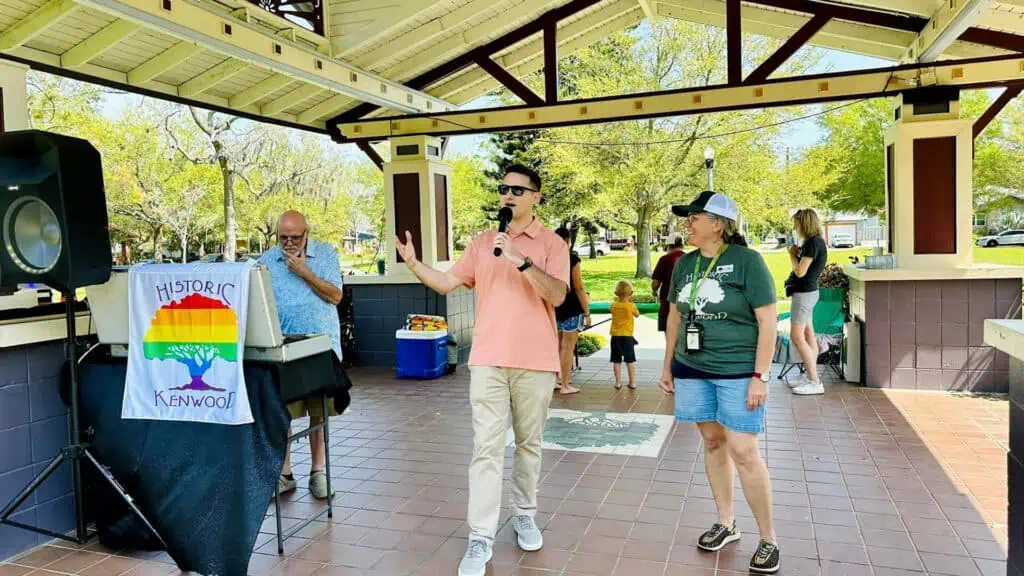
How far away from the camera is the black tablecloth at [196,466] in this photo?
9.85 ft

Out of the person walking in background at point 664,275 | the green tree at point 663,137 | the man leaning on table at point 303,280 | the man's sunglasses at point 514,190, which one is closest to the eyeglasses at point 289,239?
the man leaning on table at point 303,280

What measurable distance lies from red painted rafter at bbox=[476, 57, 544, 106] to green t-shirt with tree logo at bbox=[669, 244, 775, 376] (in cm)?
515

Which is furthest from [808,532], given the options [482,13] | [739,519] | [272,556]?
[482,13]

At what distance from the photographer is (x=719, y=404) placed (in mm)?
2930

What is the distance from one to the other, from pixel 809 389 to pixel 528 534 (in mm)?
3947

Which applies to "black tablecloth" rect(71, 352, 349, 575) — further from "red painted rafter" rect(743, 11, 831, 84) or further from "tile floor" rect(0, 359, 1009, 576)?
"red painted rafter" rect(743, 11, 831, 84)

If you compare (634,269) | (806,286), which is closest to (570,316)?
(806,286)

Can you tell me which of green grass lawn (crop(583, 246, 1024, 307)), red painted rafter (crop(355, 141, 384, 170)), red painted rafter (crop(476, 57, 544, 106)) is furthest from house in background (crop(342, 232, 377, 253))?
red painted rafter (crop(476, 57, 544, 106))

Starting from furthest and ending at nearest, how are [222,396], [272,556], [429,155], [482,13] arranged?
1. [429,155]
2. [482,13]
3. [272,556]
4. [222,396]

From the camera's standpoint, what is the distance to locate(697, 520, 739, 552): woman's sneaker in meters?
3.16

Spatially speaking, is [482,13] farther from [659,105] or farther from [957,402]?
[957,402]

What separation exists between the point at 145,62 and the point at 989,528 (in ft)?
21.5

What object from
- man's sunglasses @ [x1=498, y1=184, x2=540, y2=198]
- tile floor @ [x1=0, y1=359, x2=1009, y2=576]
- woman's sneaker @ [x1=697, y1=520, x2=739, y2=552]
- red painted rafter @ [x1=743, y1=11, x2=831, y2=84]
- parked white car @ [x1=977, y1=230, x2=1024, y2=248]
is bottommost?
tile floor @ [x1=0, y1=359, x2=1009, y2=576]

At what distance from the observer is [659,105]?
7.32 metres
